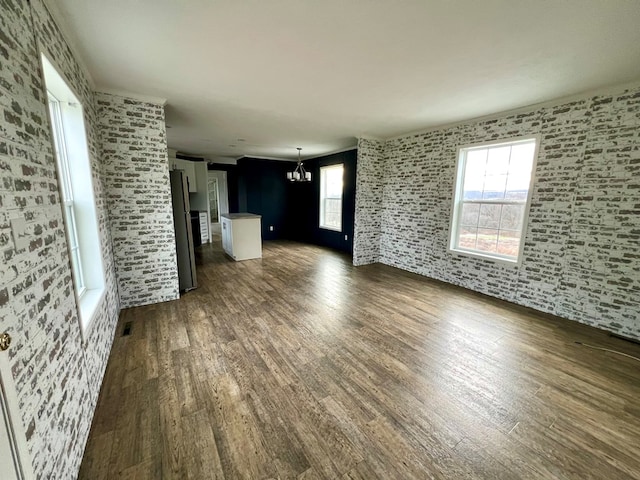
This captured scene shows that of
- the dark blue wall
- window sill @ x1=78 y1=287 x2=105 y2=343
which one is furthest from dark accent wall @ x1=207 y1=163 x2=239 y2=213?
window sill @ x1=78 y1=287 x2=105 y2=343

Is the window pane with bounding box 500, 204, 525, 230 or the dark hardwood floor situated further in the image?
the window pane with bounding box 500, 204, 525, 230

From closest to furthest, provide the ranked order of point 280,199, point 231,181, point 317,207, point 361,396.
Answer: point 361,396 < point 317,207 < point 280,199 < point 231,181

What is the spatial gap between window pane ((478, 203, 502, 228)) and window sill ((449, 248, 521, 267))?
Answer: 0.46 m

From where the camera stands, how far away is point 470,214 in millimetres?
4219

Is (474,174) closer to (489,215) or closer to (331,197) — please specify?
(489,215)

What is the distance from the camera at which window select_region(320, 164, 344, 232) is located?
711 centimetres

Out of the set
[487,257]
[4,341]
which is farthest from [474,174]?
[4,341]

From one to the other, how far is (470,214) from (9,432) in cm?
501

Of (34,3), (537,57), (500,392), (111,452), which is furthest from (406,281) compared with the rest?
(34,3)

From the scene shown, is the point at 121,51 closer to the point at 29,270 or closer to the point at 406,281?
the point at 29,270

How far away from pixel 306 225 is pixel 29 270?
24.2 ft

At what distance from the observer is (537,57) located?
2176 mm

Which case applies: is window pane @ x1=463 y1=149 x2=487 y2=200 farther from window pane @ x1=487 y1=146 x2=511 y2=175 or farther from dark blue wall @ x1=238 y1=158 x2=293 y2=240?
dark blue wall @ x1=238 y1=158 x2=293 y2=240

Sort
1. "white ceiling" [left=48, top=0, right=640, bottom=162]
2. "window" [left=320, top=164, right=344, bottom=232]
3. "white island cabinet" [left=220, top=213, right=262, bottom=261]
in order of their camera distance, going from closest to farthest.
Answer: "white ceiling" [left=48, top=0, right=640, bottom=162], "white island cabinet" [left=220, top=213, right=262, bottom=261], "window" [left=320, top=164, right=344, bottom=232]
